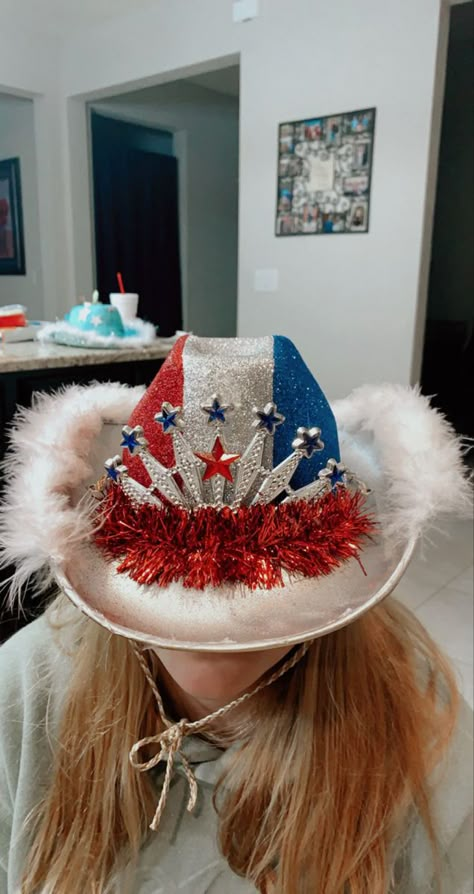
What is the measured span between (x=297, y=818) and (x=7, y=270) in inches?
197

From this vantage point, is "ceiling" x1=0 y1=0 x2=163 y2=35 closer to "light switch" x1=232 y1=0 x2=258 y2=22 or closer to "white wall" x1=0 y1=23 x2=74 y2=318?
"white wall" x1=0 y1=23 x2=74 y2=318

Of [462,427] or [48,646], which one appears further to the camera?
[462,427]

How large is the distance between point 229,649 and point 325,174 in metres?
2.92

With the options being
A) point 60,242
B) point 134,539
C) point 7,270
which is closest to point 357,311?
point 60,242

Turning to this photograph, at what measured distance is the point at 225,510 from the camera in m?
0.48

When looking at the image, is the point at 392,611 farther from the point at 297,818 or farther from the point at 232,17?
the point at 232,17

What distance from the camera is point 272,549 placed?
47 centimetres

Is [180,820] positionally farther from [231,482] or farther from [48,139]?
[48,139]

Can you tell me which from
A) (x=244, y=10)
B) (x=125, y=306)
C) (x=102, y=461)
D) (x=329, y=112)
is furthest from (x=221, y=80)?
(x=102, y=461)

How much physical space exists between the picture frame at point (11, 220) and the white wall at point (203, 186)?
77cm

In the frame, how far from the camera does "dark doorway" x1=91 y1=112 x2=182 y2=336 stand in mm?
4723

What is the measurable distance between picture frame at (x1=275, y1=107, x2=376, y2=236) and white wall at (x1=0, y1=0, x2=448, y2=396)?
43 millimetres

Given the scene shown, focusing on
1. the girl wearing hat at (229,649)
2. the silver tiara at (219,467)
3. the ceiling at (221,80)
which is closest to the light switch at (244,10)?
the ceiling at (221,80)

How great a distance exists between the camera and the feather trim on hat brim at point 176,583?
0.44 metres
